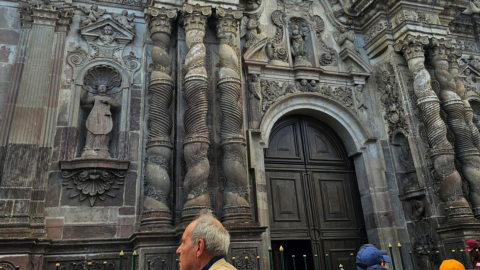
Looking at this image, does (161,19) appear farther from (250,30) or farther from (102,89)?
(250,30)

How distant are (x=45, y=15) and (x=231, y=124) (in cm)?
406

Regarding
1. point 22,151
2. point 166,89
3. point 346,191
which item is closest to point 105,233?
point 22,151

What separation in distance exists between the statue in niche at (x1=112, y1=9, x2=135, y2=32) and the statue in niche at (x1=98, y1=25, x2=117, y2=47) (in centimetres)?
Answer: 25

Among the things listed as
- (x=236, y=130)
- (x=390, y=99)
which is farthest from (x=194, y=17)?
(x=390, y=99)

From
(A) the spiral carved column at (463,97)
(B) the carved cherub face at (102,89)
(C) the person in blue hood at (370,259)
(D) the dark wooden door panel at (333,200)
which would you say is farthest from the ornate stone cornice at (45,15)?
(A) the spiral carved column at (463,97)

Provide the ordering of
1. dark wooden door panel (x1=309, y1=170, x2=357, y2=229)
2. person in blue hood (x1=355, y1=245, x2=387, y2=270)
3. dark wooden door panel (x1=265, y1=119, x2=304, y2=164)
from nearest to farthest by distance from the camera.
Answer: person in blue hood (x1=355, y1=245, x2=387, y2=270) < dark wooden door panel (x1=309, y1=170, x2=357, y2=229) < dark wooden door panel (x1=265, y1=119, x2=304, y2=164)

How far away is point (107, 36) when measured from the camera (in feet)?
24.6

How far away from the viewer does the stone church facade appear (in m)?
6.11

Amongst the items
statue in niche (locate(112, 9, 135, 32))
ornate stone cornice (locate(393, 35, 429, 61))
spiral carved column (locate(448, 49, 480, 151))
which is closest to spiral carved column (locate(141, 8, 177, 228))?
statue in niche (locate(112, 9, 135, 32))

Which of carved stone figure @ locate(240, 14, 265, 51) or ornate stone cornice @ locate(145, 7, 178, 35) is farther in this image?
carved stone figure @ locate(240, 14, 265, 51)

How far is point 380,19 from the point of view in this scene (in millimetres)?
9234

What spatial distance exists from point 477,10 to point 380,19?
3798mm

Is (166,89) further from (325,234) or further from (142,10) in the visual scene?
(325,234)

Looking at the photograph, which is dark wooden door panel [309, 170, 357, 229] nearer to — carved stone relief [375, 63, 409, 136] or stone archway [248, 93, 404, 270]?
stone archway [248, 93, 404, 270]
